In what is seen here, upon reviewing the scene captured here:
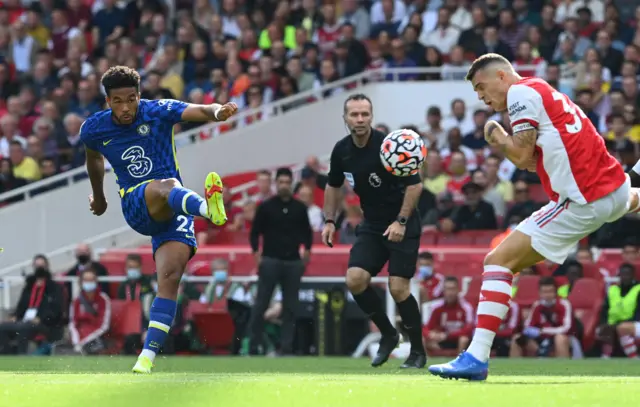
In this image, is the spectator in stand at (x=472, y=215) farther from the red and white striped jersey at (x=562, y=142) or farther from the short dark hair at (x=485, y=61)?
the red and white striped jersey at (x=562, y=142)

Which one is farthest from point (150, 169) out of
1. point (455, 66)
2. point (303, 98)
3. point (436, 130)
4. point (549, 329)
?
point (303, 98)

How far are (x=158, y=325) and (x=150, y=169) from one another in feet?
3.86

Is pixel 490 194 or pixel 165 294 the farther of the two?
pixel 490 194

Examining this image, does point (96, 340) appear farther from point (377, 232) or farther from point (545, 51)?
point (545, 51)

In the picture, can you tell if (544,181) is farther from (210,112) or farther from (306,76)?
(306,76)

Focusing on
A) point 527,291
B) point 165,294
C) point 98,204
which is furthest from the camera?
point 527,291

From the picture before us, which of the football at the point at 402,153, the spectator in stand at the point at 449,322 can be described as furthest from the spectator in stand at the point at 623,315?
the football at the point at 402,153

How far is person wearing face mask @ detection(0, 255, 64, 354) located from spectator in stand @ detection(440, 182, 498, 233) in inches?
208

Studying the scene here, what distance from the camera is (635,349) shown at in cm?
1620

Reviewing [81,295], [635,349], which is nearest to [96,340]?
[81,295]

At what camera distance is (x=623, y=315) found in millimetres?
16469

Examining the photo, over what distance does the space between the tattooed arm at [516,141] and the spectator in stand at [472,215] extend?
10218 millimetres

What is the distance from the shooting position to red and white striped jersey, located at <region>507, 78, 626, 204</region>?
880cm

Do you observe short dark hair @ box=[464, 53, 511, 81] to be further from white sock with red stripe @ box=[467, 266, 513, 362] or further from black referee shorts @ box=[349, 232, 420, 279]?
black referee shorts @ box=[349, 232, 420, 279]
